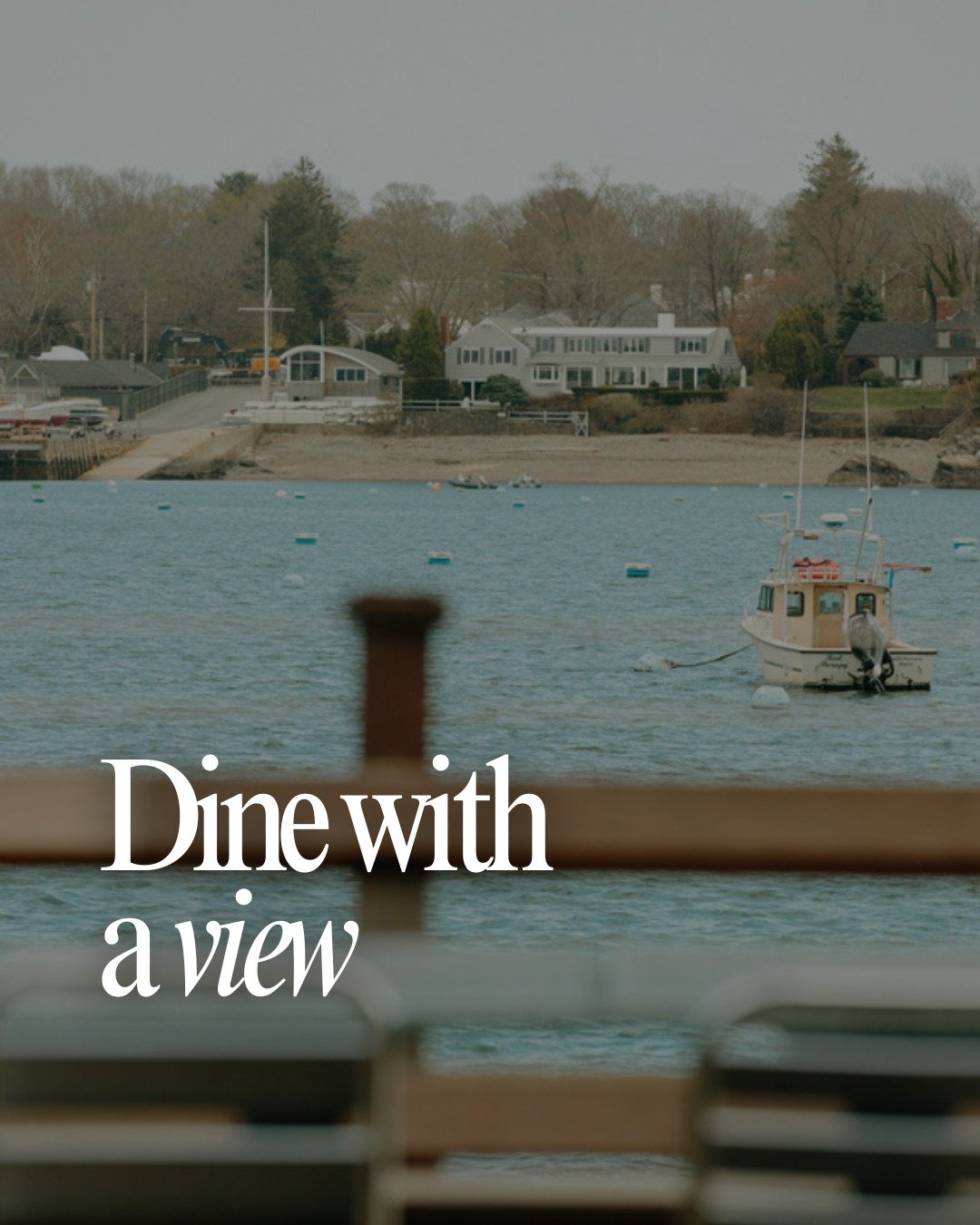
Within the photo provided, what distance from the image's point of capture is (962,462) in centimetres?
12112

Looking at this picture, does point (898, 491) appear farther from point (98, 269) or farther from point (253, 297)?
point (98, 269)

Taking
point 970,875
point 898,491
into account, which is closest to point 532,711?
point 970,875

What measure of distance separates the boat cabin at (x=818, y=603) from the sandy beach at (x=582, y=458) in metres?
84.8

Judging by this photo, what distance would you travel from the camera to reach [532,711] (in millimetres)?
32500

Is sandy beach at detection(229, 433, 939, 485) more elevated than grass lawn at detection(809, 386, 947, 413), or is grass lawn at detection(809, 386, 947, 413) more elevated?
grass lawn at detection(809, 386, 947, 413)

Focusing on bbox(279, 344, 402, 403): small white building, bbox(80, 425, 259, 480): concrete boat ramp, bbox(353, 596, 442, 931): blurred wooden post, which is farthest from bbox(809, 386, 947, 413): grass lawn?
bbox(353, 596, 442, 931): blurred wooden post

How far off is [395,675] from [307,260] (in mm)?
150155

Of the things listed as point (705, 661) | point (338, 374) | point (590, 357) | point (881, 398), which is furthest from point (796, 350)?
point (705, 661)

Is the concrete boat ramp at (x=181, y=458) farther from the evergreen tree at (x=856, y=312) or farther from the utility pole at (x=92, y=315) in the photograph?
the evergreen tree at (x=856, y=312)

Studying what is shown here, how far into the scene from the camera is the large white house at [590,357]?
13088 centimetres

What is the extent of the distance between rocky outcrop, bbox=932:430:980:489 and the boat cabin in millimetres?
87869

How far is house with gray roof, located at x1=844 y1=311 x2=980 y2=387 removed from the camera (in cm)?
12912

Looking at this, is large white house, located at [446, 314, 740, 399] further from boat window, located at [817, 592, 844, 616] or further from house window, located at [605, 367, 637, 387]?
boat window, located at [817, 592, 844, 616]

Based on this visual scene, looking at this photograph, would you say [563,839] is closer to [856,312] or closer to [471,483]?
[471,483]
